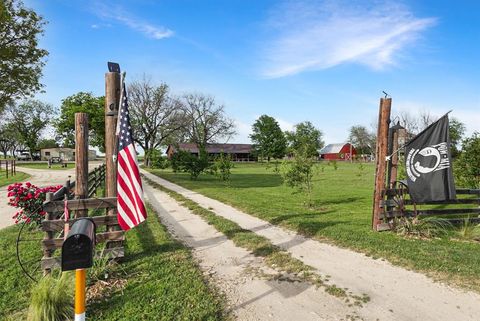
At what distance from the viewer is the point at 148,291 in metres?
4.54

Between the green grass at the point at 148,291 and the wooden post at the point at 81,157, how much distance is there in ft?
4.50

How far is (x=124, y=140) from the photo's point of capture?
16.6 feet

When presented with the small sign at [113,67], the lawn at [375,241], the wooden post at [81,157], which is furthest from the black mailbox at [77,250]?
the lawn at [375,241]

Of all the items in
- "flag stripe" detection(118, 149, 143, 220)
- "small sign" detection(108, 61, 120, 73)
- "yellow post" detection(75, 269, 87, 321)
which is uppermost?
"small sign" detection(108, 61, 120, 73)

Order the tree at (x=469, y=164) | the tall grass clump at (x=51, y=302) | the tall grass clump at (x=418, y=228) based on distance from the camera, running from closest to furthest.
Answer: the tall grass clump at (x=51, y=302) < the tall grass clump at (x=418, y=228) < the tree at (x=469, y=164)

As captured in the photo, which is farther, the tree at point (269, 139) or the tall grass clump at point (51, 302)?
the tree at point (269, 139)

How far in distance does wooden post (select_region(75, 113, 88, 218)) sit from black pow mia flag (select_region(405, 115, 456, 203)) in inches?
280

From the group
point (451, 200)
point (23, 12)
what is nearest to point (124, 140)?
point (451, 200)

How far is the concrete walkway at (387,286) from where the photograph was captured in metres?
3.94

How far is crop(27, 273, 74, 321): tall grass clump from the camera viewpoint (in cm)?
369

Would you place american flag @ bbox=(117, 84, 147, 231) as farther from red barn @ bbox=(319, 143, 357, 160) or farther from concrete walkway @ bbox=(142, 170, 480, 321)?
red barn @ bbox=(319, 143, 357, 160)

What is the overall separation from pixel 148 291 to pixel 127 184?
1636mm

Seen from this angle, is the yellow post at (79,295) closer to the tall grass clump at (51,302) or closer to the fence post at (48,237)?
the tall grass clump at (51,302)

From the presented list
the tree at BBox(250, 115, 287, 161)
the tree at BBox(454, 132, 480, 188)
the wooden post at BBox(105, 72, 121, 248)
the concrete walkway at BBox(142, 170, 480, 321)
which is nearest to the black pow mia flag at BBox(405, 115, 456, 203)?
the concrete walkway at BBox(142, 170, 480, 321)
